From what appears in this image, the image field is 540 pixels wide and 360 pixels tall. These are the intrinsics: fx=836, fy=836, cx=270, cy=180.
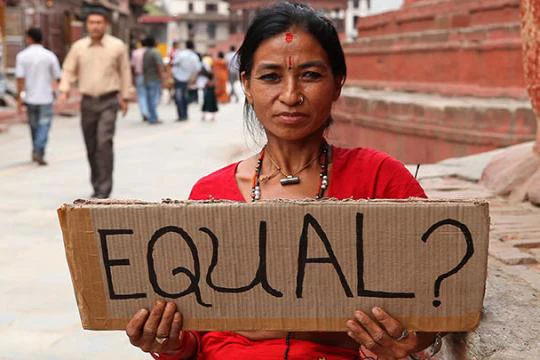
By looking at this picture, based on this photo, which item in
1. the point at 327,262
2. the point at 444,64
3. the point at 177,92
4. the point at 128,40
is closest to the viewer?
the point at 327,262

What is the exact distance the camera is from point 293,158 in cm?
226

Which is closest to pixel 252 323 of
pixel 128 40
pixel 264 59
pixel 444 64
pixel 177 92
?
pixel 264 59

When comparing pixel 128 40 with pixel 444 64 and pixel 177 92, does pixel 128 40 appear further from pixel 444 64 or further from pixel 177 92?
pixel 444 64

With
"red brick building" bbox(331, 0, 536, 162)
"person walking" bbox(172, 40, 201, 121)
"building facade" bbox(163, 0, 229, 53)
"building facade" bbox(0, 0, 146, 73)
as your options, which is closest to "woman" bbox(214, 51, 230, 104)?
"person walking" bbox(172, 40, 201, 121)

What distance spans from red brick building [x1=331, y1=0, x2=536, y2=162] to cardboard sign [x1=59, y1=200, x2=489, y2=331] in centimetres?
448

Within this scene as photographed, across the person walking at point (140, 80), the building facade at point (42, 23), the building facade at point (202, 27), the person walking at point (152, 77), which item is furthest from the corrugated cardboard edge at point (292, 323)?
the building facade at point (202, 27)

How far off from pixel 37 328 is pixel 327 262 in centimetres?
253

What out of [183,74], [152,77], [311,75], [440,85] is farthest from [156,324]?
[183,74]

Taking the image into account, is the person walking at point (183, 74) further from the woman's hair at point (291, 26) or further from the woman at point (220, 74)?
the woman's hair at point (291, 26)

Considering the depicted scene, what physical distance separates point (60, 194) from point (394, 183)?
6.23m

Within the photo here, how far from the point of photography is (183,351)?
2.06 meters

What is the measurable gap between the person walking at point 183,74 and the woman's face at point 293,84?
1553 centimetres

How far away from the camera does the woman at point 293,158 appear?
204 centimetres

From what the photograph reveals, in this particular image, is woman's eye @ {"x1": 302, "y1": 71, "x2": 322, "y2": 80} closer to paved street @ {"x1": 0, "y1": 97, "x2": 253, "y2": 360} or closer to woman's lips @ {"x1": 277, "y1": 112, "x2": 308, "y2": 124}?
woman's lips @ {"x1": 277, "y1": 112, "x2": 308, "y2": 124}
